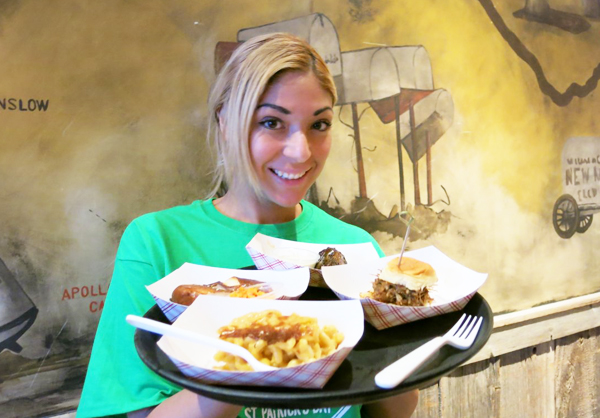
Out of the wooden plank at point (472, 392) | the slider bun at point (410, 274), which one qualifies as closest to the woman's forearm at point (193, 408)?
the slider bun at point (410, 274)

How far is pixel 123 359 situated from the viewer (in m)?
1.13

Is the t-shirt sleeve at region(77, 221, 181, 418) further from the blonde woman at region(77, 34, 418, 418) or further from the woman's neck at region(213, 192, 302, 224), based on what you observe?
the woman's neck at region(213, 192, 302, 224)

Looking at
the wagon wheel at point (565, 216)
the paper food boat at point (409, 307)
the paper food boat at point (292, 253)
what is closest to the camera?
the paper food boat at point (409, 307)

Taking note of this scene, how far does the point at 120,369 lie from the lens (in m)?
1.13

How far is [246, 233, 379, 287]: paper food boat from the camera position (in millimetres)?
1214

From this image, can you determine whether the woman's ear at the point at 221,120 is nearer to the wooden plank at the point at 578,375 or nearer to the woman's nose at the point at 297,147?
the woman's nose at the point at 297,147

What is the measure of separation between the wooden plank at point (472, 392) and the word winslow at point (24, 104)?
6.97 ft

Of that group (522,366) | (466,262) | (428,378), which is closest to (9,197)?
(428,378)

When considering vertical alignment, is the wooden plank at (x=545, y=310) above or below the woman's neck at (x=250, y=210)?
below

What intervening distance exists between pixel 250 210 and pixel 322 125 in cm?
36

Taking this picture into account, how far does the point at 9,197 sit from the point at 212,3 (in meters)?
0.96

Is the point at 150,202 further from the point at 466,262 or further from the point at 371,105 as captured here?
the point at 466,262

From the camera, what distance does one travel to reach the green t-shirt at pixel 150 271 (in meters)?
1.12

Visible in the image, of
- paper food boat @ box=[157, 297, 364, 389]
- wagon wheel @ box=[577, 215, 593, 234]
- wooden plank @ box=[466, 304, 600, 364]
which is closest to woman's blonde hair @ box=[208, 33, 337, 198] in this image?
paper food boat @ box=[157, 297, 364, 389]
